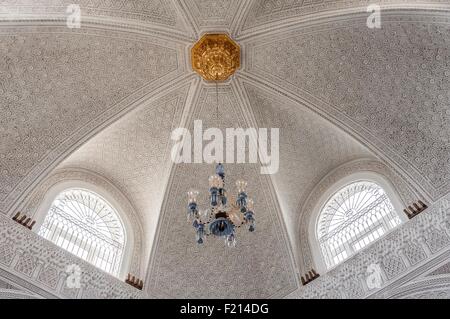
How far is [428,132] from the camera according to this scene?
351 inches

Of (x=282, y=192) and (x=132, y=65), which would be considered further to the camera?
(x=282, y=192)

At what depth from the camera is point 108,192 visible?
35.7ft

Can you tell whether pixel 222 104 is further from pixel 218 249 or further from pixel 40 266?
pixel 40 266

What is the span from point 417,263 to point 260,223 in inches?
158

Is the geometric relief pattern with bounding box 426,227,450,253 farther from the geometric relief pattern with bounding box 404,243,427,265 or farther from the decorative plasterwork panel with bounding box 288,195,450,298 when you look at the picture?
the geometric relief pattern with bounding box 404,243,427,265

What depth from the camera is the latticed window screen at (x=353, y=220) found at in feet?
30.5

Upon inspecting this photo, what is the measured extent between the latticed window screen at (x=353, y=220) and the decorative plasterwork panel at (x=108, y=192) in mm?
4431

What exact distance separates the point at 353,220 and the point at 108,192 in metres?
6.11

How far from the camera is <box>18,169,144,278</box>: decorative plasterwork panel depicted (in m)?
8.95

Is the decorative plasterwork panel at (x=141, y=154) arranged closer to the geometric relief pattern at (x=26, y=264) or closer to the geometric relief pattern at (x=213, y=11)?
the geometric relief pattern at (x=213, y=11)

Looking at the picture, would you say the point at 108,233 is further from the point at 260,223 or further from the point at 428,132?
the point at 428,132

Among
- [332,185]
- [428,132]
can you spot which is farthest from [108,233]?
[428,132]

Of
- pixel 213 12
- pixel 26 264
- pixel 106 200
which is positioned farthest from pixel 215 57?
pixel 26 264

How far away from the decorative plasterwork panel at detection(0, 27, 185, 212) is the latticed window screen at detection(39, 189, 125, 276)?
1.07 metres
